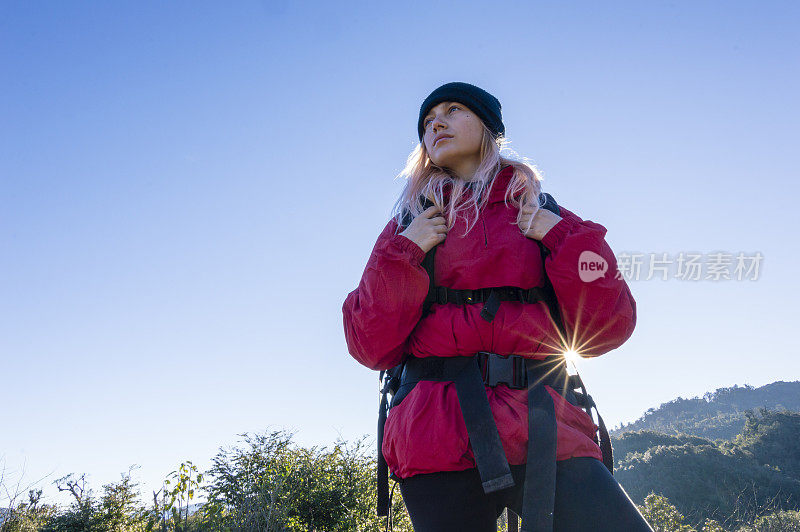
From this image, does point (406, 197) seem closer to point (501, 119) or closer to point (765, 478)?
point (501, 119)

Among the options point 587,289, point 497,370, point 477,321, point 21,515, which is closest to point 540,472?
point 497,370

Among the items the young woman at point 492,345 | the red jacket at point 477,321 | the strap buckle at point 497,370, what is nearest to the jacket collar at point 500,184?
the young woman at point 492,345

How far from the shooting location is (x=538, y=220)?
2.01 m

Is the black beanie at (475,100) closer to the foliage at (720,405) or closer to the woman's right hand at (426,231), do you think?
the woman's right hand at (426,231)

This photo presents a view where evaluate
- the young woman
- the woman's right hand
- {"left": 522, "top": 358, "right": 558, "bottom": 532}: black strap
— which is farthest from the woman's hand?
Result: {"left": 522, "top": 358, "right": 558, "bottom": 532}: black strap

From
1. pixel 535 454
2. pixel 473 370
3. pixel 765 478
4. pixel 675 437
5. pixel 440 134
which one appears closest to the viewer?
pixel 535 454

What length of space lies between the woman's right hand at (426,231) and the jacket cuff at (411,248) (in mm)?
16

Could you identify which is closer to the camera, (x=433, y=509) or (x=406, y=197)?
(x=433, y=509)

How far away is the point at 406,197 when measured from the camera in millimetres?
2490

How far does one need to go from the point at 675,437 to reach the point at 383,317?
248 feet

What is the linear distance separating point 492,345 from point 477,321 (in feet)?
0.34

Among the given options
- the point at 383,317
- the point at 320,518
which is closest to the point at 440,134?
the point at 383,317

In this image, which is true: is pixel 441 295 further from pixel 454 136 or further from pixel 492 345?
pixel 454 136

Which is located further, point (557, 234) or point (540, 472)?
point (557, 234)
